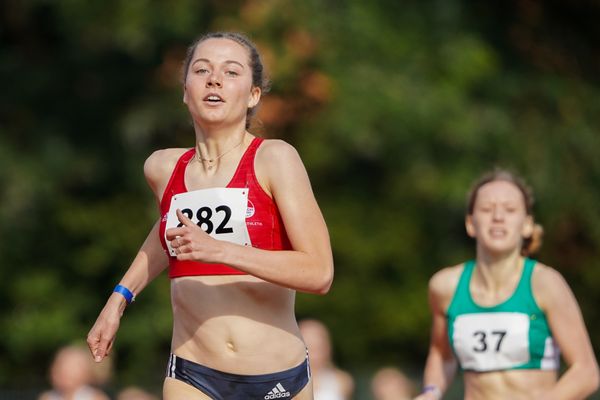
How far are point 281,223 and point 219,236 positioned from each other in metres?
0.23

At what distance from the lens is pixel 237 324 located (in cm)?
430

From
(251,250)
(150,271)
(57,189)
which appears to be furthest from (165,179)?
(57,189)

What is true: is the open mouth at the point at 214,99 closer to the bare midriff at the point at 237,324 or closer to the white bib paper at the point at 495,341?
the bare midriff at the point at 237,324

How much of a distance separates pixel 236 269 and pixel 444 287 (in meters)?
2.19

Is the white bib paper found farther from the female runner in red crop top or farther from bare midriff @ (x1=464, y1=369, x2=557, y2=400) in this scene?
the female runner in red crop top

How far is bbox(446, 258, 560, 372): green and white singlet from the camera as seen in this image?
581 centimetres

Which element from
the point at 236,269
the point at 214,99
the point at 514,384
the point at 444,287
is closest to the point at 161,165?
the point at 214,99

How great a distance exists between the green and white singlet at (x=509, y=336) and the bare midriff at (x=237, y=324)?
5.62 feet

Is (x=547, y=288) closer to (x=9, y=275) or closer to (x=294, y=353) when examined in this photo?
(x=294, y=353)

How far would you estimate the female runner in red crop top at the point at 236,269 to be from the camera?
4.24 metres

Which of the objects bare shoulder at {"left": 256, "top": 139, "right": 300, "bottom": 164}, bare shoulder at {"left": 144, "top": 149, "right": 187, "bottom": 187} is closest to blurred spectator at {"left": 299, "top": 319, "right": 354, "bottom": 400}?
bare shoulder at {"left": 144, "top": 149, "right": 187, "bottom": 187}

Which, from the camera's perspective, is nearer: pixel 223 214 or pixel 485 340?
pixel 223 214

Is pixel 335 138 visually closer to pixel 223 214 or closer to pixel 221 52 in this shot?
pixel 221 52

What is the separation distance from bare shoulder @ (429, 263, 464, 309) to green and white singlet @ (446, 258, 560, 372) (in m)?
0.15
